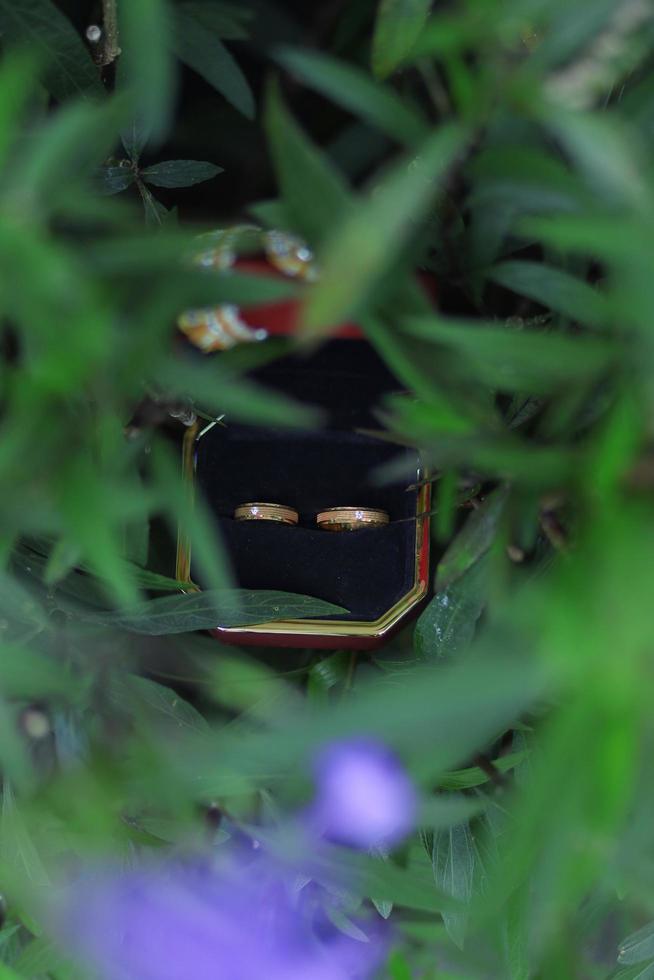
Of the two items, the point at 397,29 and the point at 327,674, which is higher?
the point at 397,29

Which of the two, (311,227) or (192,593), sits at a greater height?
(311,227)

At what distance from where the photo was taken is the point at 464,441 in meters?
0.50

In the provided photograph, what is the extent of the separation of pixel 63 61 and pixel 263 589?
17.9 inches

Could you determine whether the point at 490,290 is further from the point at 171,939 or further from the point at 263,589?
the point at 171,939

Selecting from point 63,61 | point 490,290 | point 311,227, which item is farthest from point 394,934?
point 63,61

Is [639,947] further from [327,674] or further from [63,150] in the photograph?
[63,150]

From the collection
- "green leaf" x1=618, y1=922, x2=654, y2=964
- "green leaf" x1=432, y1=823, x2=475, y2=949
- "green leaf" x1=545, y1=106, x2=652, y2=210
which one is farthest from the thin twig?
"green leaf" x1=618, y1=922, x2=654, y2=964

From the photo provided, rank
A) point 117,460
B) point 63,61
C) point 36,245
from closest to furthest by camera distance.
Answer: point 36,245
point 117,460
point 63,61

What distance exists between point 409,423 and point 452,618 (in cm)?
28

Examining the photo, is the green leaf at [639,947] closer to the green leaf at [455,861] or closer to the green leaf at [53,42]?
the green leaf at [455,861]

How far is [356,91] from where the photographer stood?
525mm

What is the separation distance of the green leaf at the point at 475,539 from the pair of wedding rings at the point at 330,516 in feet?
0.69

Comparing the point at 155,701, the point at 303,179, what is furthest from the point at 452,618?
the point at 303,179

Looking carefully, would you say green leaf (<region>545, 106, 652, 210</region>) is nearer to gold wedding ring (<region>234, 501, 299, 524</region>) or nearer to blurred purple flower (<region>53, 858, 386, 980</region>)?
gold wedding ring (<region>234, 501, 299, 524</region>)
